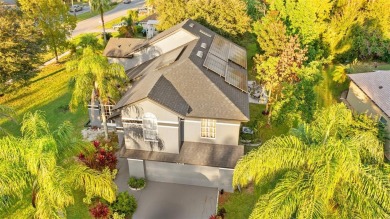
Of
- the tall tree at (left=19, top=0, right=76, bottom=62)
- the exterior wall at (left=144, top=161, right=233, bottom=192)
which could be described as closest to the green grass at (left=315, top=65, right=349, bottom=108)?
the exterior wall at (left=144, top=161, right=233, bottom=192)

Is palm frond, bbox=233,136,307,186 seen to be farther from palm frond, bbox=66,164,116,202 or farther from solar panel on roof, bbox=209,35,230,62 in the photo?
solar panel on roof, bbox=209,35,230,62

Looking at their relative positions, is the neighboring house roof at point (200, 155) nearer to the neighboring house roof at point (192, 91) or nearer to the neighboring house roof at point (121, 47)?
the neighboring house roof at point (192, 91)

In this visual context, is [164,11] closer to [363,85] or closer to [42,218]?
[363,85]

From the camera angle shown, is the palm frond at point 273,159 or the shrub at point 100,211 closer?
the palm frond at point 273,159

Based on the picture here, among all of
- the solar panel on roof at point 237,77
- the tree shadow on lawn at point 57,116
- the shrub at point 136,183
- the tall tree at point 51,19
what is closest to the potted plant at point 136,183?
the shrub at point 136,183

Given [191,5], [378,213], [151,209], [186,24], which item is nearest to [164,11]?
[191,5]

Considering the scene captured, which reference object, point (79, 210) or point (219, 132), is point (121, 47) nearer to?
point (219, 132)

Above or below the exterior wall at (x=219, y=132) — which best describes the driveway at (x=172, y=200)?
below
